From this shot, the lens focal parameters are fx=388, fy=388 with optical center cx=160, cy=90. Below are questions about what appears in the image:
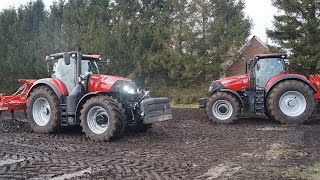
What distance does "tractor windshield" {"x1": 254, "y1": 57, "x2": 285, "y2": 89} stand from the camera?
1202 centimetres

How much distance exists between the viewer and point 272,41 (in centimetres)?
2053

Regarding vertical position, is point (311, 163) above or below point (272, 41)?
below

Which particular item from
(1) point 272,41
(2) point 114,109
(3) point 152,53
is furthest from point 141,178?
(3) point 152,53

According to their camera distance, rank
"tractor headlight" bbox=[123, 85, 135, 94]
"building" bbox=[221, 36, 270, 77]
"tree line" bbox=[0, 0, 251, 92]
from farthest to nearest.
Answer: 1. "building" bbox=[221, 36, 270, 77]
2. "tree line" bbox=[0, 0, 251, 92]
3. "tractor headlight" bbox=[123, 85, 135, 94]

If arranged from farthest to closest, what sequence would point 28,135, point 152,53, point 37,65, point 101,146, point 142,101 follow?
point 37,65, point 152,53, point 28,135, point 142,101, point 101,146

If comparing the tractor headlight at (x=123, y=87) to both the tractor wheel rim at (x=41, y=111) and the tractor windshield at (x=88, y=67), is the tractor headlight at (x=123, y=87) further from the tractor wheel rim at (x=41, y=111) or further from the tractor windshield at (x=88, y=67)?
the tractor wheel rim at (x=41, y=111)

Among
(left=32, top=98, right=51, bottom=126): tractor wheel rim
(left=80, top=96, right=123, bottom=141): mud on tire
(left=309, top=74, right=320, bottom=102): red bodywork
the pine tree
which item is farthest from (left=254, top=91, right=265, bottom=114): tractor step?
the pine tree

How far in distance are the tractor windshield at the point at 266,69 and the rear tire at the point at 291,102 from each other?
60 centimetres

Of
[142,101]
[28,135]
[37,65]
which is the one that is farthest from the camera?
[37,65]

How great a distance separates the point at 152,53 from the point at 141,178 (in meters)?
18.2

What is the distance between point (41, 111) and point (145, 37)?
13.9 m

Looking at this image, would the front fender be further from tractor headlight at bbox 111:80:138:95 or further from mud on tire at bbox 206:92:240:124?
mud on tire at bbox 206:92:240:124

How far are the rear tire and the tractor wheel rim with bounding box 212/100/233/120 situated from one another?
1226mm

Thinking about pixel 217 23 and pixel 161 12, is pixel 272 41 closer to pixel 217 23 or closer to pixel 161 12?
pixel 217 23
